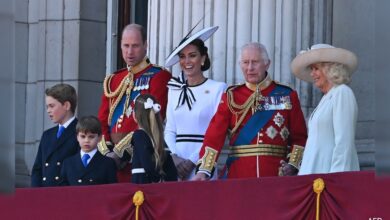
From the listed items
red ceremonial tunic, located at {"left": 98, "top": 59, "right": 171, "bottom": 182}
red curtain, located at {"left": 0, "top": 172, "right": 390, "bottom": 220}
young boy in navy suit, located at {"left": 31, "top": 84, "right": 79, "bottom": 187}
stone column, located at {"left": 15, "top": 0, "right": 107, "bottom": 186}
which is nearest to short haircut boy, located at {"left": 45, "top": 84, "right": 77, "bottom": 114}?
young boy in navy suit, located at {"left": 31, "top": 84, "right": 79, "bottom": 187}

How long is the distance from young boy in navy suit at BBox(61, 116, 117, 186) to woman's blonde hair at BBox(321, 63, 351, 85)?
168 centimetres

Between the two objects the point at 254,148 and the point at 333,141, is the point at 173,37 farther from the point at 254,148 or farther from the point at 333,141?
the point at 333,141

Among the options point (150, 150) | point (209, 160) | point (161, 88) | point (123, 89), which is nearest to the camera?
point (150, 150)

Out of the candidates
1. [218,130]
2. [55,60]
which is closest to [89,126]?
[218,130]

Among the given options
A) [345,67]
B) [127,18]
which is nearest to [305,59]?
[345,67]

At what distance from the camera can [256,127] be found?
21.0 ft

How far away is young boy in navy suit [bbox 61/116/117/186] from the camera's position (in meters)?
6.49

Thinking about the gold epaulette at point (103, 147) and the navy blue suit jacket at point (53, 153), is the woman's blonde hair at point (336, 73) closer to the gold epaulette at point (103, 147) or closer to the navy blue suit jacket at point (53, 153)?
the gold epaulette at point (103, 147)

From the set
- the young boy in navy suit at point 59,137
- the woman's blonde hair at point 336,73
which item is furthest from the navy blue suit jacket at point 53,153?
the woman's blonde hair at point 336,73

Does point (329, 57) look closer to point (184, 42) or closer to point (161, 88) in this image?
point (184, 42)

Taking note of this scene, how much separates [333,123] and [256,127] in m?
0.95

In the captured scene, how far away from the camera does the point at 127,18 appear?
36.3 ft

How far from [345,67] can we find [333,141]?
2.03 feet

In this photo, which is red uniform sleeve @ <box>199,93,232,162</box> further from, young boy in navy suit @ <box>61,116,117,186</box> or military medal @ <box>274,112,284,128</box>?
young boy in navy suit @ <box>61,116,117,186</box>
